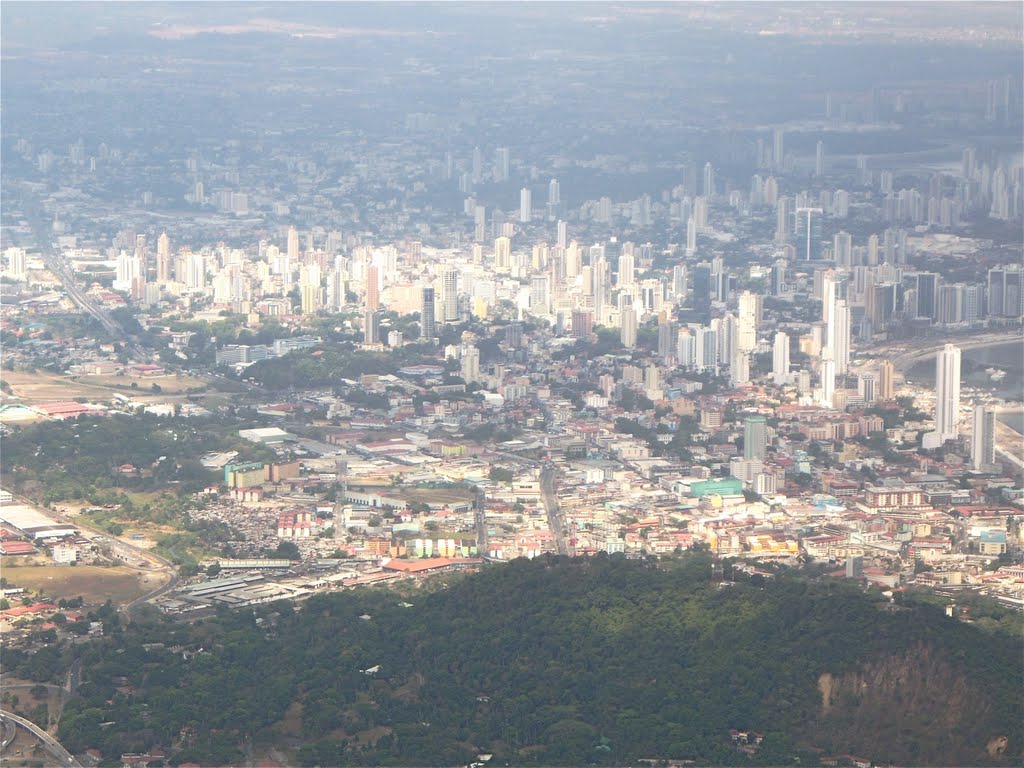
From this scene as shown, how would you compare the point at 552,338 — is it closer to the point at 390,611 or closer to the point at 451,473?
the point at 451,473

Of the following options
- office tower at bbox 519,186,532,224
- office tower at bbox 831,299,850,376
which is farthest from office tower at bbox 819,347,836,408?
office tower at bbox 519,186,532,224

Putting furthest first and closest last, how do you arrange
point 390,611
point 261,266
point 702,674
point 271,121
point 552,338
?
point 271,121 → point 261,266 → point 552,338 → point 390,611 → point 702,674

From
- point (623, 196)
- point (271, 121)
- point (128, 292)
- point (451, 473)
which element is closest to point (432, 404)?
point (451, 473)

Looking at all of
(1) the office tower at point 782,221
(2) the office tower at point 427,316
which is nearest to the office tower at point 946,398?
(2) the office tower at point 427,316

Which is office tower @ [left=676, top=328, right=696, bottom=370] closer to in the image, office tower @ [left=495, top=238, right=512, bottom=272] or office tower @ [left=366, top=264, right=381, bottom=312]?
office tower @ [left=366, top=264, right=381, bottom=312]

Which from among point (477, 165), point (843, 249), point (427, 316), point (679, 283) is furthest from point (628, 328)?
point (477, 165)

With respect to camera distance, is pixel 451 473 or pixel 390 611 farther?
pixel 451 473

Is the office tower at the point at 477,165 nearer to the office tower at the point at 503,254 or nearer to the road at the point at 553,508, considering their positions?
the office tower at the point at 503,254
